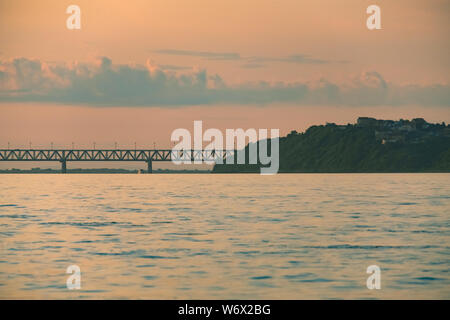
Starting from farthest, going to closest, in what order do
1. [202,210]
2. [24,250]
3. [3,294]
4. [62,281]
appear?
[202,210]
[24,250]
[62,281]
[3,294]

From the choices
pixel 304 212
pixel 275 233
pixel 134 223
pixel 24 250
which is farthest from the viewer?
pixel 304 212

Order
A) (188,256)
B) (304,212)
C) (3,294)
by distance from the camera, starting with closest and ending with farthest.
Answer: (3,294) → (188,256) → (304,212)

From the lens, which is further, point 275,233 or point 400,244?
point 275,233

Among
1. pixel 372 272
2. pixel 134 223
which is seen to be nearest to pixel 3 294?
pixel 372 272

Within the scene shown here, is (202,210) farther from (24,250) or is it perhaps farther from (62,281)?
(62,281)

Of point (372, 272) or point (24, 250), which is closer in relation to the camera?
point (372, 272)

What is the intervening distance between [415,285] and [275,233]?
53.3 ft

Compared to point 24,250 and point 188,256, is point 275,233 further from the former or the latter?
point 24,250

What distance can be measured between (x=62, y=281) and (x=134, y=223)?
73.5ft

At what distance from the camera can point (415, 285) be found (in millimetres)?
23859

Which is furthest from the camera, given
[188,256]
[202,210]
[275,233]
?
[202,210]

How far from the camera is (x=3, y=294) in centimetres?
2248
